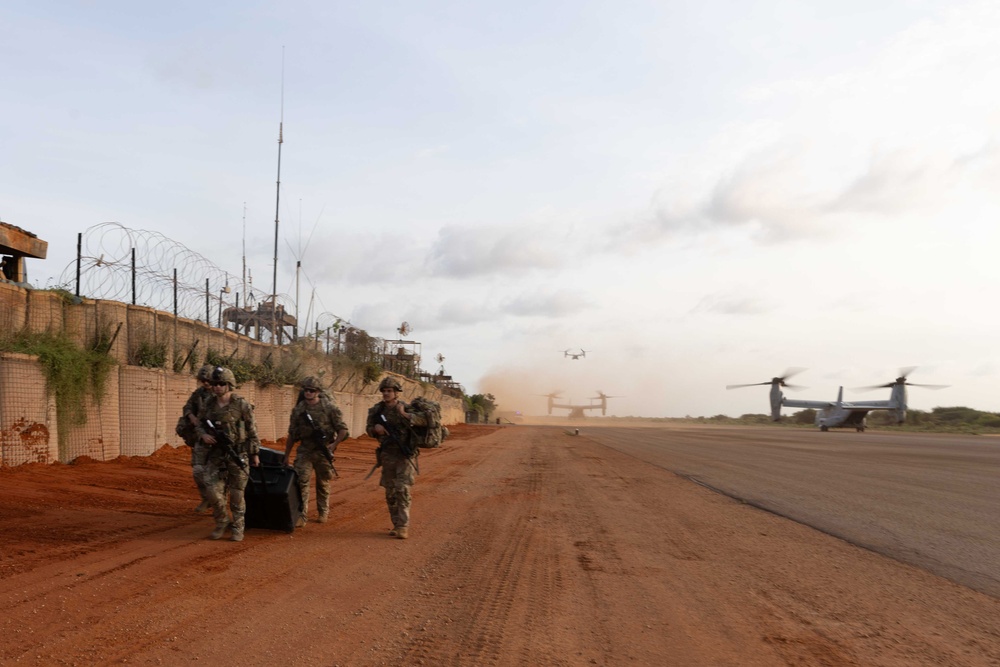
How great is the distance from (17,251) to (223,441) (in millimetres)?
8032

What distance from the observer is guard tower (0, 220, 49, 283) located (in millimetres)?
12875

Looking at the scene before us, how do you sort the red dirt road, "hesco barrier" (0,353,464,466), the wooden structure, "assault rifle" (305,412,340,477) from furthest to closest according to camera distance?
the wooden structure
"hesco barrier" (0,353,464,466)
"assault rifle" (305,412,340,477)
the red dirt road

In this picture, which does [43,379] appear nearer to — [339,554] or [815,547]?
[339,554]

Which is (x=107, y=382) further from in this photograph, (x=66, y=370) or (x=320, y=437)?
(x=320, y=437)

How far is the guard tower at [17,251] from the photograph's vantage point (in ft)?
42.2

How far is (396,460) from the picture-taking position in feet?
27.8

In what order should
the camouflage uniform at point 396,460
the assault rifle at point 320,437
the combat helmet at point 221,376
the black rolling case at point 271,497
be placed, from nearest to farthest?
the combat helmet at point 221,376 → the black rolling case at point 271,497 → the camouflage uniform at point 396,460 → the assault rifle at point 320,437

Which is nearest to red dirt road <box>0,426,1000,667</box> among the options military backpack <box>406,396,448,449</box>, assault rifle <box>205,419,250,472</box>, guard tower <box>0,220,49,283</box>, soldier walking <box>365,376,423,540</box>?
A: soldier walking <box>365,376,423,540</box>

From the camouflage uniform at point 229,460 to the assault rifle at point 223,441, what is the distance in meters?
0.03

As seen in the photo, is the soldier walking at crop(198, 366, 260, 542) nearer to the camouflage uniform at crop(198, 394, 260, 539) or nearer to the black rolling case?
the camouflage uniform at crop(198, 394, 260, 539)

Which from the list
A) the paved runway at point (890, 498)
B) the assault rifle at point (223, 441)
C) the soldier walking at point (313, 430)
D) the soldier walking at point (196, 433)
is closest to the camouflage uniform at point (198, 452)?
the soldier walking at point (196, 433)

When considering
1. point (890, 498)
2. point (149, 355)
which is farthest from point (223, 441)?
point (890, 498)

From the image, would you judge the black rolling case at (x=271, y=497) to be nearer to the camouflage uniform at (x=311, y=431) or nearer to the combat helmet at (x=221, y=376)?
the camouflage uniform at (x=311, y=431)

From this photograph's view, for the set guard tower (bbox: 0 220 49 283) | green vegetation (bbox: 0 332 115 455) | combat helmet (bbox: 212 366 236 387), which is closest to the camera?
combat helmet (bbox: 212 366 236 387)
